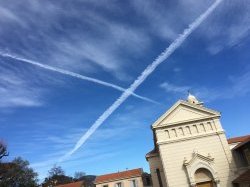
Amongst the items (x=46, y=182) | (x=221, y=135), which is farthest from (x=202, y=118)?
(x=46, y=182)

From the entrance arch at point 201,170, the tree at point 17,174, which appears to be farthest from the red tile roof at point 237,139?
the tree at point 17,174

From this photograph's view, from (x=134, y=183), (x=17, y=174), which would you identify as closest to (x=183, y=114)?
(x=134, y=183)

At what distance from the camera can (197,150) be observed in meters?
29.0

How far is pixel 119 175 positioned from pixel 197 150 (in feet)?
79.7

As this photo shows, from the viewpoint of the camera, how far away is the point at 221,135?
1156 inches

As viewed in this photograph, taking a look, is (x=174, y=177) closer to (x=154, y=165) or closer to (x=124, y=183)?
(x=154, y=165)

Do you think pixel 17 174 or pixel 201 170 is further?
pixel 17 174

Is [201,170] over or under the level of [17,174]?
under

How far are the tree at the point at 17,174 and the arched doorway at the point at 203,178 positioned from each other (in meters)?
35.8

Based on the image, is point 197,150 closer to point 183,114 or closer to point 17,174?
point 183,114

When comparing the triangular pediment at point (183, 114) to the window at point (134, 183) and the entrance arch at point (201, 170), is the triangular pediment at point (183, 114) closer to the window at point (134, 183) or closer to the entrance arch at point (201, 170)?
the entrance arch at point (201, 170)

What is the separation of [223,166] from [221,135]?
334 centimetres

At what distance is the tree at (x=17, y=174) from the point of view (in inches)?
1922

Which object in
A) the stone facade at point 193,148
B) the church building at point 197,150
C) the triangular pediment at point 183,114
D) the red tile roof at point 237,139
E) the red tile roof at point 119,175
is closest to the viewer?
the church building at point 197,150
